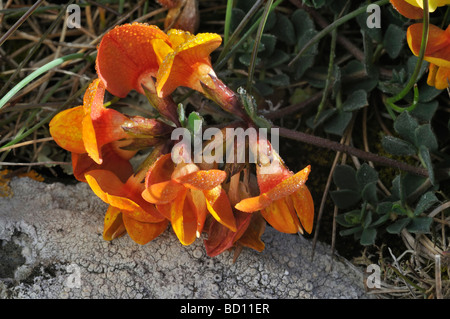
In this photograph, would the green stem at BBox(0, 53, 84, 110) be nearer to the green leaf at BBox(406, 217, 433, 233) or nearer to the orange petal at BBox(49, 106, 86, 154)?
the orange petal at BBox(49, 106, 86, 154)

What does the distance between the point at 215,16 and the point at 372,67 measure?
1.87ft

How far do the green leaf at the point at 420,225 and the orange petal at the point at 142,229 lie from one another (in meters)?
0.70

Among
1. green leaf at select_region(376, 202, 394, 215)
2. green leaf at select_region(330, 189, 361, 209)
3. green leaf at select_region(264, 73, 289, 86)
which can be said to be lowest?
green leaf at select_region(330, 189, 361, 209)

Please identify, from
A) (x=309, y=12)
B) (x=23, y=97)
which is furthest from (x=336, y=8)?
(x=23, y=97)

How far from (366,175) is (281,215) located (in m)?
0.42

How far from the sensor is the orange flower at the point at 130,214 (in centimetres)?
148

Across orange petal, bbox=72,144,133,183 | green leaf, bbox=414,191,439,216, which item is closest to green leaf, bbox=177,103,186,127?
orange petal, bbox=72,144,133,183

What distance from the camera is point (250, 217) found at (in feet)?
4.91

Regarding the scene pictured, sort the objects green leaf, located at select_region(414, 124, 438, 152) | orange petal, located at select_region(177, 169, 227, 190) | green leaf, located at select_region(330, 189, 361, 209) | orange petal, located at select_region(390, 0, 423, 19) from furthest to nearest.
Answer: green leaf, located at select_region(330, 189, 361, 209), green leaf, located at select_region(414, 124, 438, 152), orange petal, located at select_region(390, 0, 423, 19), orange petal, located at select_region(177, 169, 227, 190)

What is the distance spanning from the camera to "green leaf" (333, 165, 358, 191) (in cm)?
178

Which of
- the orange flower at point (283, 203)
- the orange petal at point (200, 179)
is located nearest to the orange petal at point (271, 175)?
the orange flower at point (283, 203)

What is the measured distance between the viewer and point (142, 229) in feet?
4.99

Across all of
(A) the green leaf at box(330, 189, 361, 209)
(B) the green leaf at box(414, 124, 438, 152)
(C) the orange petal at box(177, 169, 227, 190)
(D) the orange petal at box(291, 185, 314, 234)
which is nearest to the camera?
(C) the orange petal at box(177, 169, 227, 190)
